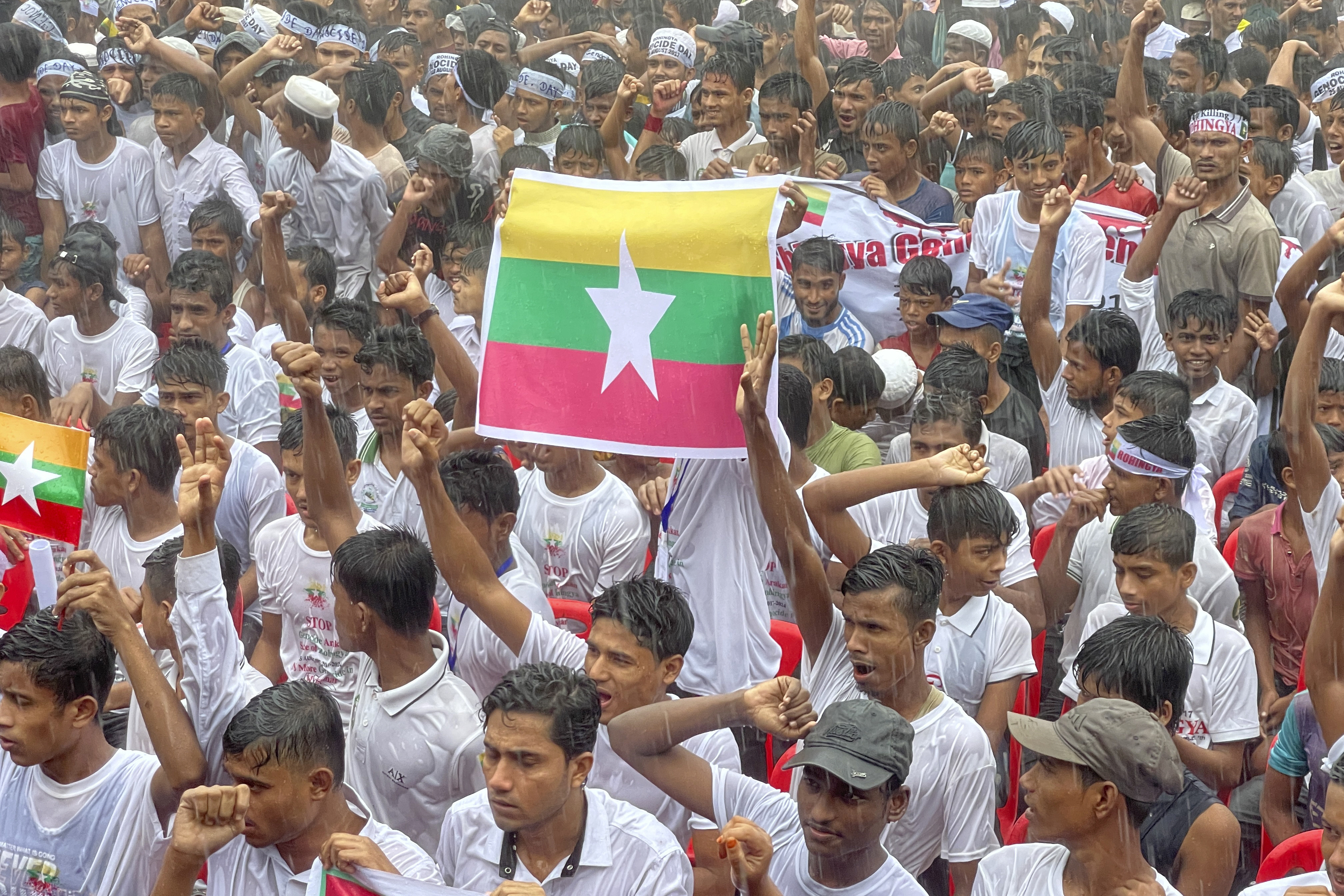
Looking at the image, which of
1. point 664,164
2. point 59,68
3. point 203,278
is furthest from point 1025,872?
point 59,68

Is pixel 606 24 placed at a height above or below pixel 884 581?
below

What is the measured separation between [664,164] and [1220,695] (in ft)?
17.1

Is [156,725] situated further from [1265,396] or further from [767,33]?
[767,33]

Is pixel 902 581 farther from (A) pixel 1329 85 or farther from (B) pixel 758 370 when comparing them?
(A) pixel 1329 85

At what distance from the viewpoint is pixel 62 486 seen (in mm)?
4695

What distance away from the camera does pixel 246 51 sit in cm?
1018

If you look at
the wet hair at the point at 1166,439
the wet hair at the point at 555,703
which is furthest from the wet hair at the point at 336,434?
the wet hair at the point at 1166,439

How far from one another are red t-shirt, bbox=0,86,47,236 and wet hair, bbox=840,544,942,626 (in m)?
6.96

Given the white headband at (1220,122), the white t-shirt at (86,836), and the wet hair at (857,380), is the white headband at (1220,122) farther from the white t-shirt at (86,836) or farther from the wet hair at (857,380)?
the white t-shirt at (86,836)

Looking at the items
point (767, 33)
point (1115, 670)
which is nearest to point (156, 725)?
point (1115, 670)

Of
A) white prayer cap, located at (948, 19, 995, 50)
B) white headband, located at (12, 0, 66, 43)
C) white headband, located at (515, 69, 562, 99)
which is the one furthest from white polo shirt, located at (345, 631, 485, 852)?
white headband, located at (12, 0, 66, 43)

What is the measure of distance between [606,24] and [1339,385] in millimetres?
8164

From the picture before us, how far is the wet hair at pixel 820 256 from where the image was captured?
7418 mm

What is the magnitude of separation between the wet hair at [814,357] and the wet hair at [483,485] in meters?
1.54
